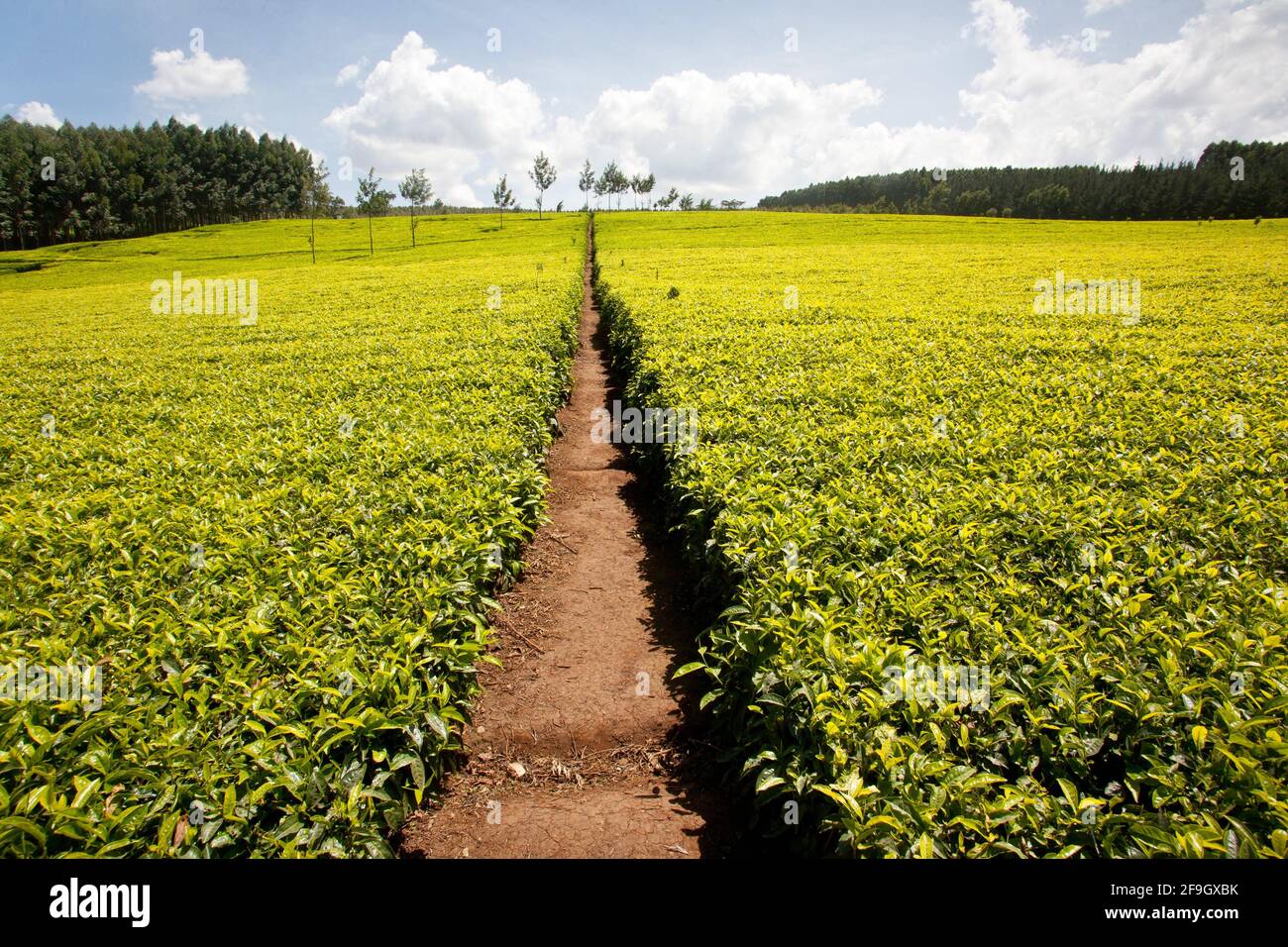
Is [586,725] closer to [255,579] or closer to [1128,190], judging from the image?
[255,579]

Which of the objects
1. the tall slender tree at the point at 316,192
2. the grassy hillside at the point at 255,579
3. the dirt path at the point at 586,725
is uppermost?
the tall slender tree at the point at 316,192

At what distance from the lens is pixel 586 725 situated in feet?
15.2

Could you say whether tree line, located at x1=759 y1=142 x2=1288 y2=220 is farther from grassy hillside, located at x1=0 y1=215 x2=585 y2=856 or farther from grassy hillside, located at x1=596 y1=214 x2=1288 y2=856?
grassy hillside, located at x1=0 y1=215 x2=585 y2=856

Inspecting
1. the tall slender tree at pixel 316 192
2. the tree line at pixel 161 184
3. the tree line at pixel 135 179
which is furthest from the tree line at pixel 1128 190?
the tree line at pixel 135 179

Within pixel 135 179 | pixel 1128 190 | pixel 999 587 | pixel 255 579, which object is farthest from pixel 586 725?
pixel 1128 190

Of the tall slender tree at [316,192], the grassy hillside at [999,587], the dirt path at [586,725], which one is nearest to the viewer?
the grassy hillside at [999,587]

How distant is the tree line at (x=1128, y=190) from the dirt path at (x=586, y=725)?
89.3 meters

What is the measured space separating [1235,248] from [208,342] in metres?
45.5

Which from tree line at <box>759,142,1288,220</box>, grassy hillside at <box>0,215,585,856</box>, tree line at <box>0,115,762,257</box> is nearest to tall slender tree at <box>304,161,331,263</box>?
tree line at <box>0,115,762,257</box>

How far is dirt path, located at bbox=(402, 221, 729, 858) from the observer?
12.2 feet

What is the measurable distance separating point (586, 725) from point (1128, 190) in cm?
11636

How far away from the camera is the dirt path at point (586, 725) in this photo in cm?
371

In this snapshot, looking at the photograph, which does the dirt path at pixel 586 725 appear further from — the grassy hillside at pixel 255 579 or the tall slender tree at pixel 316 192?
the tall slender tree at pixel 316 192
